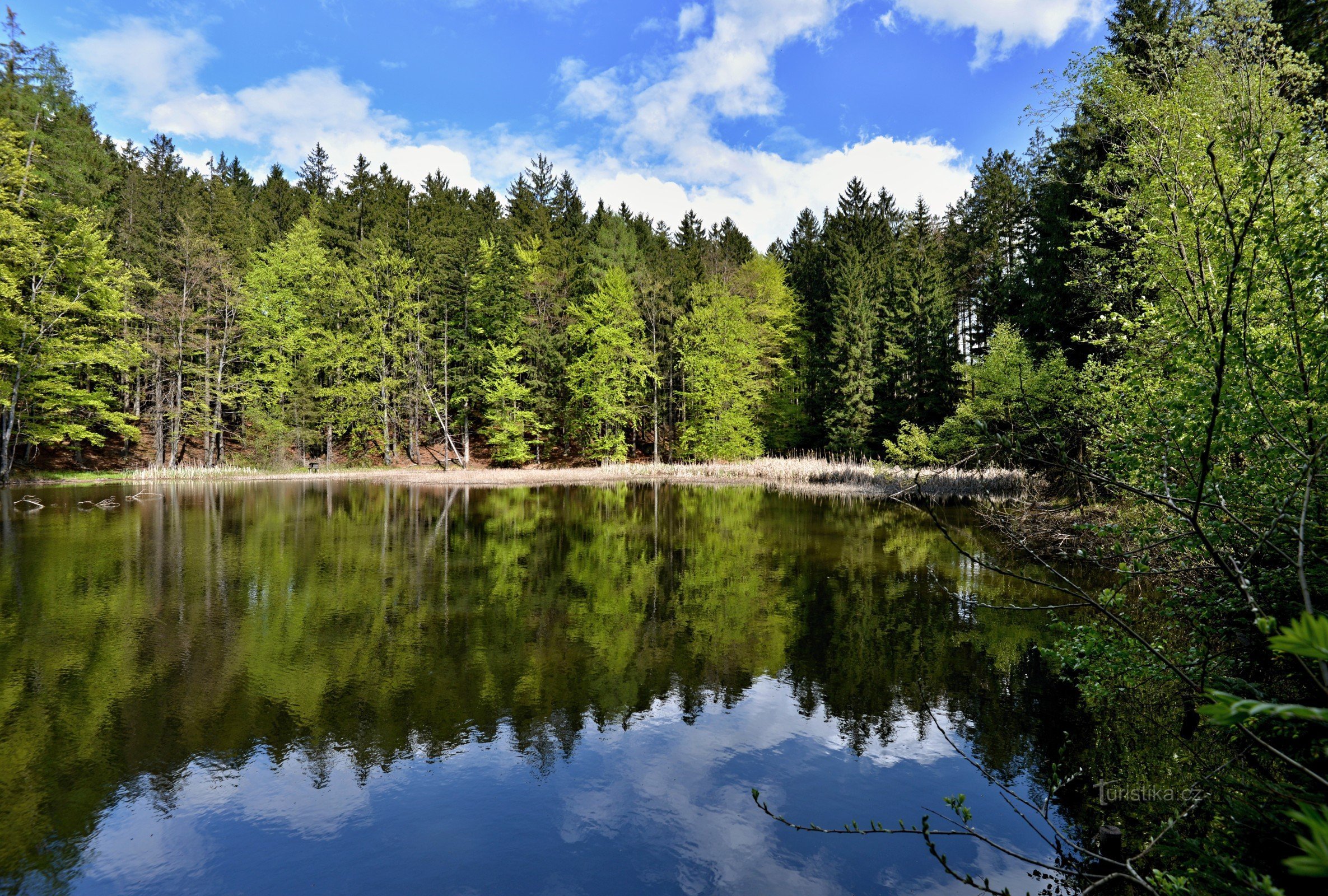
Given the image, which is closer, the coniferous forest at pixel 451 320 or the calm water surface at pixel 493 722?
the calm water surface at pixel 493 722

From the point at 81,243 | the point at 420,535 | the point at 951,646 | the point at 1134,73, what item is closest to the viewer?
the point at 951,646

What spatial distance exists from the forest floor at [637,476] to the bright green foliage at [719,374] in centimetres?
263

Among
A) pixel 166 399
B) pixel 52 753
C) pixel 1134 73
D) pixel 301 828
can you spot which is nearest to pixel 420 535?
pixel 52 753

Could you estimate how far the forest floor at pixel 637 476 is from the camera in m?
27.5

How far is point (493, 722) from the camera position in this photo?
6.96 m

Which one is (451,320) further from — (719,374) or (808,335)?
A: (808,335)

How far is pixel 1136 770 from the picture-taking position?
589cm

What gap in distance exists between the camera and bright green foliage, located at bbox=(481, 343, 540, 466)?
42344 mm

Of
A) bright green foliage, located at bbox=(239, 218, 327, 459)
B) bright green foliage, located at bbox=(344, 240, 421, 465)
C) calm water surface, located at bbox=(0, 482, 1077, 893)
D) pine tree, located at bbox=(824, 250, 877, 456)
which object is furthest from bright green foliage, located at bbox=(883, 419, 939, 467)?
bright green foliage, located at bbox=(239, 218, 327, 459)

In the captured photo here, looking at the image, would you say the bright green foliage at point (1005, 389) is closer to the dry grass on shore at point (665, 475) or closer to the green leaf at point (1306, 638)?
the dry grass on shore at point (665, 475)

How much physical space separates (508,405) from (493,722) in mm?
38271

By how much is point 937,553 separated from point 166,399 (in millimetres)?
45485

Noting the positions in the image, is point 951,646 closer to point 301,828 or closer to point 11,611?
point 301,828

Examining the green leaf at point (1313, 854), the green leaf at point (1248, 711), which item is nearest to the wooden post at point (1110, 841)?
the green leaf at point (1248, 711)
